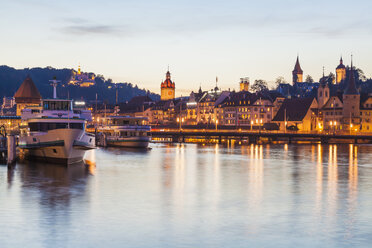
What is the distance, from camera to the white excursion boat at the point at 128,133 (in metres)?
105

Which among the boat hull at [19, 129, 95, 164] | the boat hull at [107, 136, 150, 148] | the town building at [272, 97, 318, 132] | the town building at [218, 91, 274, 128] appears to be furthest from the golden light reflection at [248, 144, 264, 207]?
the town building at [218, 91, 274, 128]

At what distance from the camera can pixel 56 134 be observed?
189 feet

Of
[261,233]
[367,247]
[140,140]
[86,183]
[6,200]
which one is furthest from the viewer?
[140,140]

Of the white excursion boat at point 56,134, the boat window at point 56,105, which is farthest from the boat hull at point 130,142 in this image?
the boat window at point 56,105

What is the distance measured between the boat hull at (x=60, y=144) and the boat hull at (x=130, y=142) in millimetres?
41324

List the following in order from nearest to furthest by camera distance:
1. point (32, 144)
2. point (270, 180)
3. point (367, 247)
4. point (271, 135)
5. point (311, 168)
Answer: point (367, 247), point (270, 180), point (32, 144), point (311, 168), point (271, 135)

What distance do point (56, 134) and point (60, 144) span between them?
1.36 metres

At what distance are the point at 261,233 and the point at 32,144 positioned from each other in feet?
132

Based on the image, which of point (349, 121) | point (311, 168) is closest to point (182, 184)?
point (311, 168)

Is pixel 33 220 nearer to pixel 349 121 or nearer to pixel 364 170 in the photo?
pixel 364 170

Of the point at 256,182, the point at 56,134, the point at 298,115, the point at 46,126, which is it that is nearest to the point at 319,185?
the point at 256,182

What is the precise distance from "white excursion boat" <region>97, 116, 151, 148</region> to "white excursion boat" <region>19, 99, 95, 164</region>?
1560 inches

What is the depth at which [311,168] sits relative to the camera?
6581 centimetres

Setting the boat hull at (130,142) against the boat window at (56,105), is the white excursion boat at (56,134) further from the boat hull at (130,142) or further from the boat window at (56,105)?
the boat hull at (130,142)
